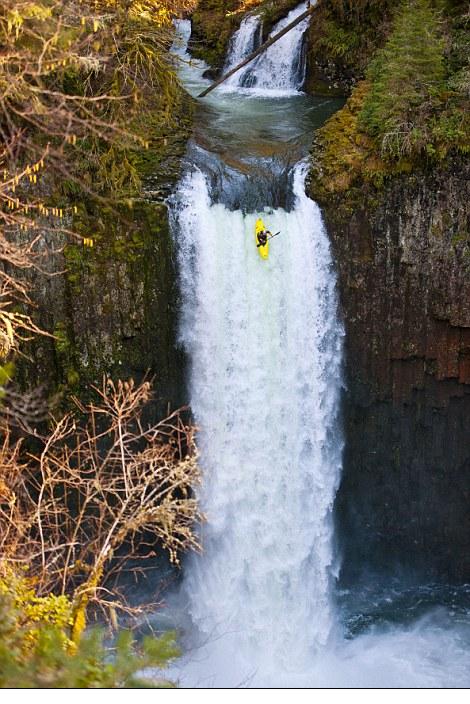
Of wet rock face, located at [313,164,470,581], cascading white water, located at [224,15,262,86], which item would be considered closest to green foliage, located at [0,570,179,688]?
wet rock face, located at [313,164,470,581]

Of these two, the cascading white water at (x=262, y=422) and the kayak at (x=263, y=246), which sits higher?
the kayak at (x=263, y=246)

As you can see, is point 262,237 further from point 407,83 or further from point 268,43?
point 268,43

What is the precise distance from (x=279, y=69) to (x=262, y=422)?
825 centimetres

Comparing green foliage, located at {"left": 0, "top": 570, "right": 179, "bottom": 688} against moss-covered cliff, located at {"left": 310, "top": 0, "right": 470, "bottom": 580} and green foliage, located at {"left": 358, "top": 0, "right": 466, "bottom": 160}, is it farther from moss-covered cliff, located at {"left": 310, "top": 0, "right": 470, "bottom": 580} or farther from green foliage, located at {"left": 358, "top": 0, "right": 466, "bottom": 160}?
green foliage, located at {"left": 358, "top": 0, "right": 466, "bottom": 160}

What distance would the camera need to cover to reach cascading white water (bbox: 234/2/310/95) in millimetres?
16109

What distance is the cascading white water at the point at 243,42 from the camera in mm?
16609

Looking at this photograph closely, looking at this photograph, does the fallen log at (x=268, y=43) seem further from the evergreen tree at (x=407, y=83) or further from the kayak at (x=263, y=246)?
the kayak at (x=263, y=246)

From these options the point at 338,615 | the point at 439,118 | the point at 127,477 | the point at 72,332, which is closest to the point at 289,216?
the point at 439,118

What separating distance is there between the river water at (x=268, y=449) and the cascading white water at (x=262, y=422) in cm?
2

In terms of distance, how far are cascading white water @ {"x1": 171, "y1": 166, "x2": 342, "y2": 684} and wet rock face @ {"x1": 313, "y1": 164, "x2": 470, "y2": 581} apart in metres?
0.47

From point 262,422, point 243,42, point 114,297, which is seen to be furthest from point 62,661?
point 243,42

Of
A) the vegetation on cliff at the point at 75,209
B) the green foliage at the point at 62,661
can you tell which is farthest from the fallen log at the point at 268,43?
the green foliage at the point at 62,661

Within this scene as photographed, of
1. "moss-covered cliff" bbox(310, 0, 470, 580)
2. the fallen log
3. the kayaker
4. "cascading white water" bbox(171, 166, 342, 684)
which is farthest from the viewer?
the fallen log

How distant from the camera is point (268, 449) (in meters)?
12.0
